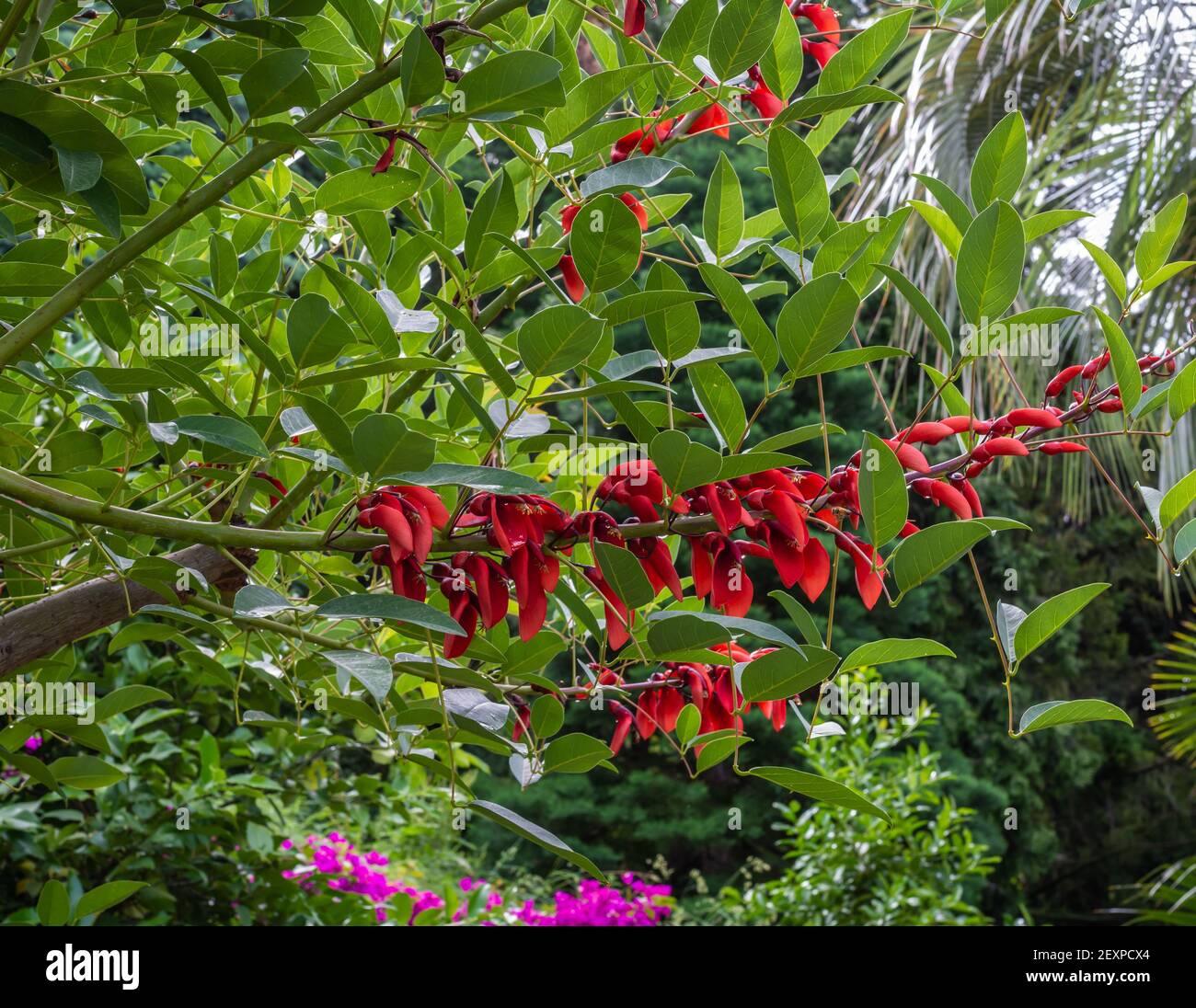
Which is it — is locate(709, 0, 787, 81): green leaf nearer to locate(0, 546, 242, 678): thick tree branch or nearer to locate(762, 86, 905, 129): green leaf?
locate(762, 86, 905, 129): green leaf

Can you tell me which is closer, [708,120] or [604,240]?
[604,240]

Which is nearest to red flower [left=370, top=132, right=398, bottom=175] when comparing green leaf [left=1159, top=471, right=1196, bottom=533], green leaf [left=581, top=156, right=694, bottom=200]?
green leaf [left=581, top=156, right=694, bottom=200]

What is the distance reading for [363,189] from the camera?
0.62 m

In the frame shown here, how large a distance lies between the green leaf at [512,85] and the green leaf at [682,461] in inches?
7.3

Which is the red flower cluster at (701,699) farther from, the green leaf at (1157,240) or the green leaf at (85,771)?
the green leaf at (85,771)

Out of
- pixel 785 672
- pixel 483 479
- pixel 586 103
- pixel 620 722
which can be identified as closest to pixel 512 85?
pixel 586 103

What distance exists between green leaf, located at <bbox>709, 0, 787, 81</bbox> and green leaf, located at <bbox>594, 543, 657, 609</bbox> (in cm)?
25

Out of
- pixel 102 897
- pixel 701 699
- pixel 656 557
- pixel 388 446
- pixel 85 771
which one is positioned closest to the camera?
pixel 388 446

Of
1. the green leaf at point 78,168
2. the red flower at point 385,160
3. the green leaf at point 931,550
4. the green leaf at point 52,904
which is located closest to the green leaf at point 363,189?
the red flower at point 385,160

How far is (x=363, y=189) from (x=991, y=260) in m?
0.35

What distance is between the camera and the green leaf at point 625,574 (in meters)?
0.48

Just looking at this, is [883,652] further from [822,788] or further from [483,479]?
[483,479]

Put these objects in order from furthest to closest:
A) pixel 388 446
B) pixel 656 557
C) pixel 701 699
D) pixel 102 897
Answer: pixel 102 897 < pixel 701 699 < pixel 656 557 < pixel 388 446
